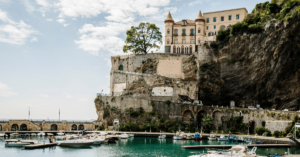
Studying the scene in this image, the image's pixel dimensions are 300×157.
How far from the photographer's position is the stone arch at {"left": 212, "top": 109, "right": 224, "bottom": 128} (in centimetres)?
5159

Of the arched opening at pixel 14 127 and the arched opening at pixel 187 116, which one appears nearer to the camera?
the arched opening at pixel 187 116

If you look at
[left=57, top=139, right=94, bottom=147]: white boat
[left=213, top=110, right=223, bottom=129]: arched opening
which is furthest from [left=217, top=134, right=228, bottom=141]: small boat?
[left=57, top=139, right=94, bottom=147]: white boat

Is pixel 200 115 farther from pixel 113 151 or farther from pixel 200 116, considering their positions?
pixel 113 151

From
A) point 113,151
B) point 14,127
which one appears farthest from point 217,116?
point 14,127

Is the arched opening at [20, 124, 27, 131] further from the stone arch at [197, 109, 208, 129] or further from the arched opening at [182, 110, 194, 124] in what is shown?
the stone arch at [197, 109, 208, 129]

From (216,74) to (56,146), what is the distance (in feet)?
110

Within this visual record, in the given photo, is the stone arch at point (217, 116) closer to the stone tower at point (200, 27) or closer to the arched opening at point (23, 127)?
the stone tower at point (200, 27)

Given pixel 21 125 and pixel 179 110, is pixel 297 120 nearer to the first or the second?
pixel 179 110

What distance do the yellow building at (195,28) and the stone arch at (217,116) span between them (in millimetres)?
16441

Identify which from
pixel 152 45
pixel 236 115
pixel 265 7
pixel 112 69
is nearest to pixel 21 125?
pixel 112 69

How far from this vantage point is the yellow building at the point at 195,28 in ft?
199

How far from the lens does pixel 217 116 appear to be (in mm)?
52062

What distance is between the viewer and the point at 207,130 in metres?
51.2

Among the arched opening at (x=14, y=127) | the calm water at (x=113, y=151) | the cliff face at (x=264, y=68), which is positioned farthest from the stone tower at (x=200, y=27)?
the arched opening at (x=14, y=127)
